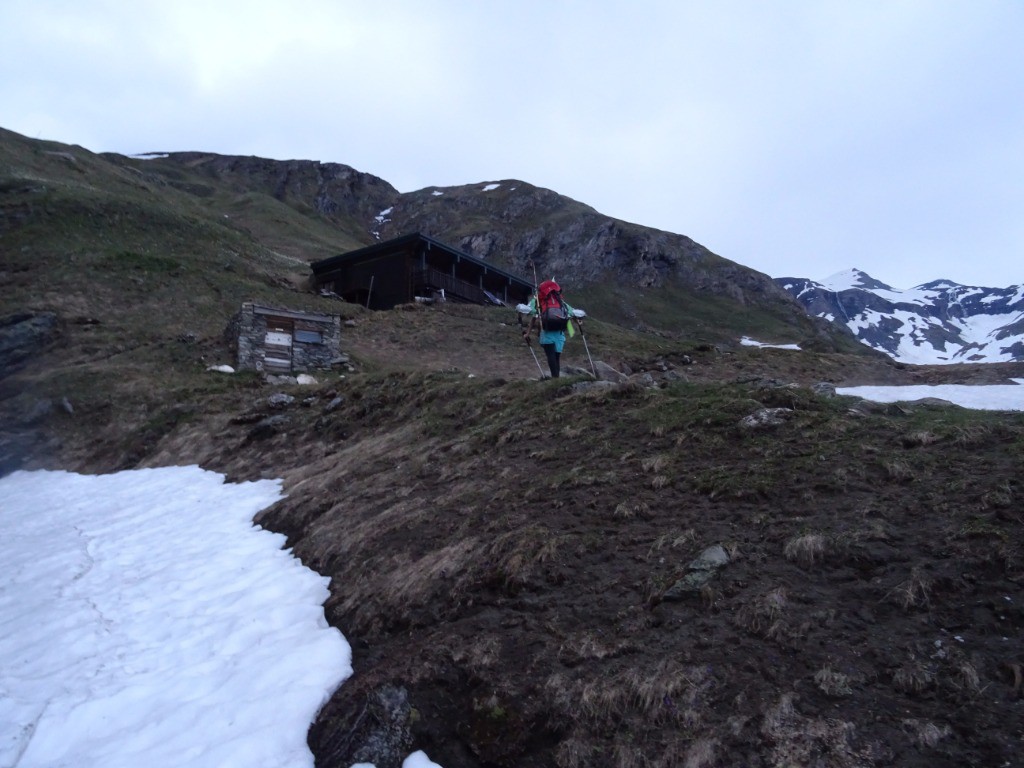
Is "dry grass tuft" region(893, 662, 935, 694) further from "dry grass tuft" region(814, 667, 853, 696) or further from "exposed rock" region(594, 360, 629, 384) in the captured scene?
"exposed rock" region(594, 360, 629, 384)

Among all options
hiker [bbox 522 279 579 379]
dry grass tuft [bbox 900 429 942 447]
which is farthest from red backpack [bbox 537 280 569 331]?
dry grass tuft [bbox 900 429 942 447]

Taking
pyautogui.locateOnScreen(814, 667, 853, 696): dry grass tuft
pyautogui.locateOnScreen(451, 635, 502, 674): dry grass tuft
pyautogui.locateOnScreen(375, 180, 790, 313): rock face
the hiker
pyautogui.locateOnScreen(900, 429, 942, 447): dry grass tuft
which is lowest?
pyautogui.locateOnScreen(451, 635, 502, 674): dry grass tuft

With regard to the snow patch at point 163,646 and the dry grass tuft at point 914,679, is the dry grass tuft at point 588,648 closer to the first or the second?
the dry grass tuft at point 914,679

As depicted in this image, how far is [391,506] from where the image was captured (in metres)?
8.33

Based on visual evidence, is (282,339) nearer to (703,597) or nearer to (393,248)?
(703,597)

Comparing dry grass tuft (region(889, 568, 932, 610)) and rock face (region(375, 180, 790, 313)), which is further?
rock face (region(375, 180, 790, 313))

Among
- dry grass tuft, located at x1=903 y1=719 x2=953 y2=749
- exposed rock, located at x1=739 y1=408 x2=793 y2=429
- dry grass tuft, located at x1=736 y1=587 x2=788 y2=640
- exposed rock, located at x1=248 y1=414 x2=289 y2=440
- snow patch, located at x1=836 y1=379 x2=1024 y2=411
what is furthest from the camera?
snow patch, located at x1=836 y1=379 x2=1024 y2=411

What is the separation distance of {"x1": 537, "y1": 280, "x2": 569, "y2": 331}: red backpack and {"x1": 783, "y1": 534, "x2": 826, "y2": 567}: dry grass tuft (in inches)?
301

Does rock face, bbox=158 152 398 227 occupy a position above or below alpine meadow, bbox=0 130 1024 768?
above

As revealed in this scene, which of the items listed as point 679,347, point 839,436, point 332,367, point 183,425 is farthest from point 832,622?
point 679,347

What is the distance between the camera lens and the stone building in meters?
23.0

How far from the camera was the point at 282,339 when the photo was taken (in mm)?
23688

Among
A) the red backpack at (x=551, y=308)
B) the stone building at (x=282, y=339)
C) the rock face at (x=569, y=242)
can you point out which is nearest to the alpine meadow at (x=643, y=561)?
the red backpack at (x=551, y=308)

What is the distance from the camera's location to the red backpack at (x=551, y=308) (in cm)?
1227
